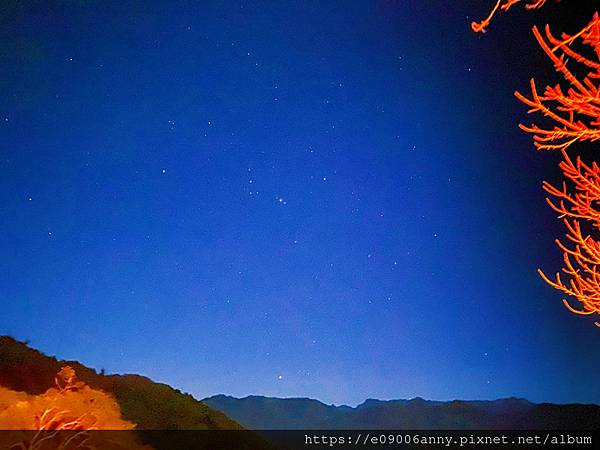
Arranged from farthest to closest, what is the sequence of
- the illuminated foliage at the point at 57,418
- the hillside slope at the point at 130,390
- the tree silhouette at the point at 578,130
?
the hillside slope at the point at 130,390, the illuminated foliage at the point at 57,418, the tree silhouette at the point at 578,130

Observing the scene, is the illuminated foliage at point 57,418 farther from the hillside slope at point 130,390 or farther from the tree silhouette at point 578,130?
the tree silhouette at point 578,130

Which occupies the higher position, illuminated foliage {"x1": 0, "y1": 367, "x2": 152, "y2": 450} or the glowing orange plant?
the glowing orange plant

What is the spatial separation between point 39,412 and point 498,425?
18122 millimetres

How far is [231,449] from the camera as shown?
501 inches

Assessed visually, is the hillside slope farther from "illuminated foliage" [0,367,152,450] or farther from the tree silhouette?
the tree silhouette

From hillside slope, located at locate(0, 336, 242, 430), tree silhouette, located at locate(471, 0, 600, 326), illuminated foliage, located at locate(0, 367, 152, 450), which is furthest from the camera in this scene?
hillside slope, located at locate(0, 336, 242, 430)

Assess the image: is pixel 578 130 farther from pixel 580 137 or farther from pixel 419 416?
pixel 419 416

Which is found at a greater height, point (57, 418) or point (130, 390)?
point (130, 390)

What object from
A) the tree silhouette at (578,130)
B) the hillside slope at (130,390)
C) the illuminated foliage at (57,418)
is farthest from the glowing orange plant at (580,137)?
the hillside slope at (130,390)

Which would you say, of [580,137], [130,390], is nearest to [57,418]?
[130,390]

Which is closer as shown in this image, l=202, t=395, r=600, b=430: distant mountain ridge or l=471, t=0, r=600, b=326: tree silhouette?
l=471, t=0, r=600, b=326: tree silhouette

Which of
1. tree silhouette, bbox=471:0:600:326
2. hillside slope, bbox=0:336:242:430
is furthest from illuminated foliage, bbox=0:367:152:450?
tree silhouette, bbox=471:0:600:326

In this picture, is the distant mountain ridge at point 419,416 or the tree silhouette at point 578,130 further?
the distant mountain ridge at point 419,416

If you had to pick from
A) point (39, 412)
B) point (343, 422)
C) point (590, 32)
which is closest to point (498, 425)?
point (343, 422)
